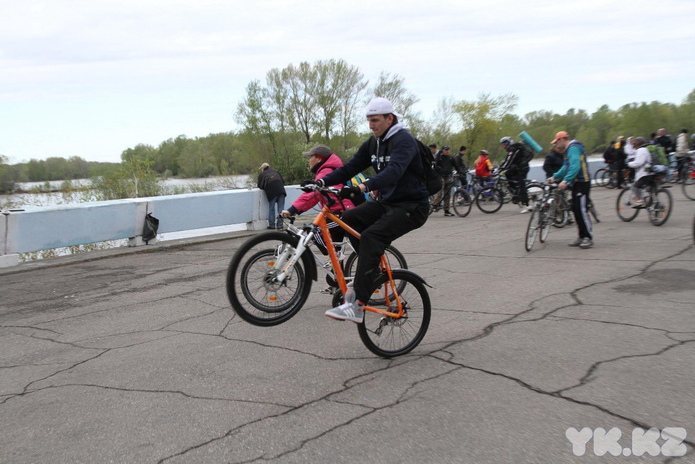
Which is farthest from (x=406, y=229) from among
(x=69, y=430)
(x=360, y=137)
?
(x=360, y=137)

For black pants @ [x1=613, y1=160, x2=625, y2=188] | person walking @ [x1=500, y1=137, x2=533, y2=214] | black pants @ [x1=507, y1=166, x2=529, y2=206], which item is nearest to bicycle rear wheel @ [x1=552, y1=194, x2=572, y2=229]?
person walking @ [x1=500, y1=137, x2=533, y2=214]

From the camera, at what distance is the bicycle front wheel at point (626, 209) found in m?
13.4

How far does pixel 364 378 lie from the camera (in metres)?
4.39

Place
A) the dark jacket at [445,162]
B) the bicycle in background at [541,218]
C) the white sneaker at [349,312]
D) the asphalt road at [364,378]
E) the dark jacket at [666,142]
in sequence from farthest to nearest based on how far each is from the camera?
the dark jacket at [666,142], the dark jacket at [445,162], the bicycle in background at [541,218], the white sneaker at [349,312], the asphalt road at [364,378]

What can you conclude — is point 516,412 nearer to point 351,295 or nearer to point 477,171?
point 351,295

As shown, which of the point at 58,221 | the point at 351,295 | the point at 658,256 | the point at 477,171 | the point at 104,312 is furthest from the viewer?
the point at 477,171

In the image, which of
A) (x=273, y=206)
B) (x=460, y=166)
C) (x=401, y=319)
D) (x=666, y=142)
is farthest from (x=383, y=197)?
(x=666, y=142)

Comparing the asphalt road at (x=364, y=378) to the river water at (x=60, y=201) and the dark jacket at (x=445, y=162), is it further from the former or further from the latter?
the dark jacket at (x=445, y=162)

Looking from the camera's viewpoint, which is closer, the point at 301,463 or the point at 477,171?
the point at 301,463

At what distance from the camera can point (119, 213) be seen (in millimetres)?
13344

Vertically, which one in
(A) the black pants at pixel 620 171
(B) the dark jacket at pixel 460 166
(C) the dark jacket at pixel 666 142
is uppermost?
(C) the dark jacket at pixel 666 142

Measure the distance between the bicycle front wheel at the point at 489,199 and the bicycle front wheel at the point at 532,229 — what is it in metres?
7.10

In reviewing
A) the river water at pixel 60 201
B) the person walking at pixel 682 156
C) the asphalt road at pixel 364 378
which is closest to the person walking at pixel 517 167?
the river water at pixel 60 201

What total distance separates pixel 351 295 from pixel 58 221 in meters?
9.70
